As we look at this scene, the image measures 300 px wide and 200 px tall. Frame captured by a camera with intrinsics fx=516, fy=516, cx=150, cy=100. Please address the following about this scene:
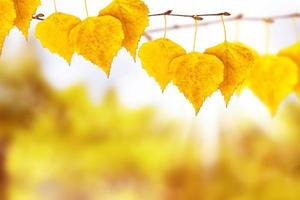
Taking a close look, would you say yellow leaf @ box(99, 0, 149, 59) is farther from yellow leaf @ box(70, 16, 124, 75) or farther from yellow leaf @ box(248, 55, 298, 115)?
yellow leaf @ box(248, 55, 298, 115)

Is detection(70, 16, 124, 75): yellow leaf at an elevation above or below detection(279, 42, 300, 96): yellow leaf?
above

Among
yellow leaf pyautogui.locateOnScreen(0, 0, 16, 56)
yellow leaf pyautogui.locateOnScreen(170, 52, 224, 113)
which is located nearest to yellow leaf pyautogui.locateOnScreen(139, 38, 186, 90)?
yellow leaf pyautogui.locateOnScreen(170, 52, 224, 113)

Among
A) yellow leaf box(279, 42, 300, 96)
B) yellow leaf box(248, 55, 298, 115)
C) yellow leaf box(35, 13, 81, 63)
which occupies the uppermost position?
yellow leaf box(35, 13, 81, 63)

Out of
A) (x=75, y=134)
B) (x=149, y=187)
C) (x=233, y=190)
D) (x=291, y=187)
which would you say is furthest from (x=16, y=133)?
(x=291, y=187)

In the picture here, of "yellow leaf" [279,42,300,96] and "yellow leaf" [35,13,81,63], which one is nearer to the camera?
"yellow leaf" [35,13,81,63]

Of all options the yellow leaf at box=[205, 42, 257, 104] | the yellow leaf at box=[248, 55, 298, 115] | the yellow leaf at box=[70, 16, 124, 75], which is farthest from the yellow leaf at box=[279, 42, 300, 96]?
the yellow leaf at box=[70, 16, 124, 75]

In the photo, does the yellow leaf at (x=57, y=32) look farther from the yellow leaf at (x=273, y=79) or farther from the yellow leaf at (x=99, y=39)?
the yellow leaf at (x=273, y=79)

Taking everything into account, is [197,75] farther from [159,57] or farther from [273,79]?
[273,79]

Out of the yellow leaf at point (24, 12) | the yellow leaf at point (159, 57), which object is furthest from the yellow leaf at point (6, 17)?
the yellow leaf at point (159, 57)

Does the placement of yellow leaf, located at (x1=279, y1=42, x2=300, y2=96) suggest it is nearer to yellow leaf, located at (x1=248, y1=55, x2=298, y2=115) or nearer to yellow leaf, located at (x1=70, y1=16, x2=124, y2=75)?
yellow leaf, located at (x1=248, y1=55, x2=298, y2=115)
